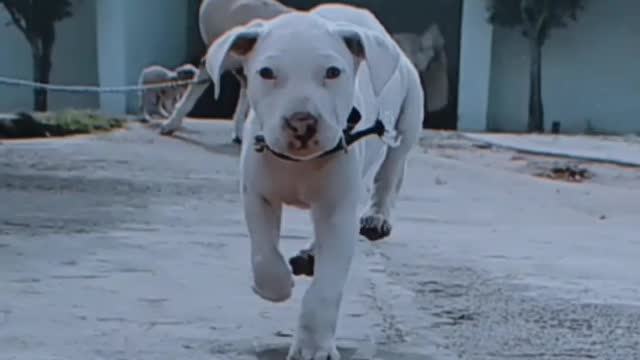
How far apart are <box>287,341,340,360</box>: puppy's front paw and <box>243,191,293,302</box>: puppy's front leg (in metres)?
0.28

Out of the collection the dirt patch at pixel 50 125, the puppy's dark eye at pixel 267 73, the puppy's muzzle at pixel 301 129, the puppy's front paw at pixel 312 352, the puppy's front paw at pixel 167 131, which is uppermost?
the puppy's dark eye at pixel 267 73

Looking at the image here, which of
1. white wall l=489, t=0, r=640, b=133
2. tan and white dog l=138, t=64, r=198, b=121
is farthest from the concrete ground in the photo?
white wall l=489, t=0, r=640, b=133

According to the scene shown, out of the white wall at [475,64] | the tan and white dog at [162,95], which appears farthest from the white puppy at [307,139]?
the white wall at [475,64]

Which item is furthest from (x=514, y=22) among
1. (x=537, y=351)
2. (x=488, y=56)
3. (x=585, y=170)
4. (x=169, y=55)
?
(x=537, y=351)

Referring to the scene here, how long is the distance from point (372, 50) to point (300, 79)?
30cm

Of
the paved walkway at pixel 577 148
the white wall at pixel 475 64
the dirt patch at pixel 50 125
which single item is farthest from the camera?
the white wall at pixel 475 64

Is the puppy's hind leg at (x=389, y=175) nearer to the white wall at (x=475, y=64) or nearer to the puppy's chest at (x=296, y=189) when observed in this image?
the puppy's chest at (x=296, y=189)

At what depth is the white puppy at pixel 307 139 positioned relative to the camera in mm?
3068

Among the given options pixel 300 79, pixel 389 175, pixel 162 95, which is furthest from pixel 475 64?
pixel 300 79

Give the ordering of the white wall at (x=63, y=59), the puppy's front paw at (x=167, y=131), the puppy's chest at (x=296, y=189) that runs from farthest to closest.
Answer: the white wall at (x=63, y=59) → the puppy's front paw at (x=167, y=131) → the puppy's chest at (x=296, y=189)

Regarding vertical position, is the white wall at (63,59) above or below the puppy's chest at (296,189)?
below

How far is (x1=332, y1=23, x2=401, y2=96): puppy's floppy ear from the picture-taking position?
325 centimetres

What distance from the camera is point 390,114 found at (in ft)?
15.2

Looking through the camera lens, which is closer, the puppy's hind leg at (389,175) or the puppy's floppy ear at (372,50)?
the puppy's floppy ear at (372,50)
